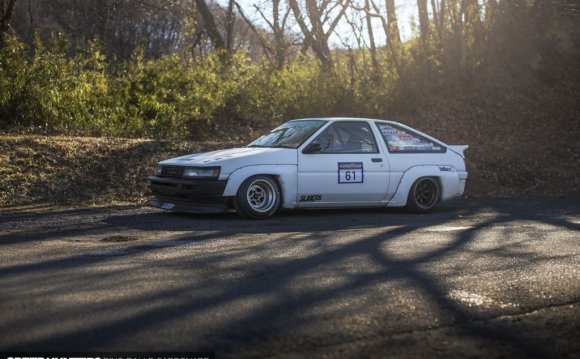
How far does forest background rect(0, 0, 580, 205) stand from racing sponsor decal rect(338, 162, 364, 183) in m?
3.88

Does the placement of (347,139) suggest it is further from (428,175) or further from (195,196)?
(195,196)

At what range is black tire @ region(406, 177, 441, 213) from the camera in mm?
12359

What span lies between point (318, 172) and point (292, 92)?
9639mm

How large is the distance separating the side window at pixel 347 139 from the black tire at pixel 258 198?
3.40ft

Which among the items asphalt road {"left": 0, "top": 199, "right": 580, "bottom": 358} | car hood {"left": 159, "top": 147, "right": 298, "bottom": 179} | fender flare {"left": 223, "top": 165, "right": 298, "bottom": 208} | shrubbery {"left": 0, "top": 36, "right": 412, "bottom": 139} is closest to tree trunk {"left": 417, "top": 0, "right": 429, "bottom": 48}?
shrubbery {"left": 0, "top": 36, "right": 412, "bottom": 139}

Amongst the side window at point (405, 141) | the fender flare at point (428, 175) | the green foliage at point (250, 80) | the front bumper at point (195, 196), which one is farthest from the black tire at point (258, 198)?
the green foliage at point (250, 80)

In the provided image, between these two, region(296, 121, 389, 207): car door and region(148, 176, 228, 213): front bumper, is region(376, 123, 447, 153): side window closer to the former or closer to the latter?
region(296, 121, 389, 207): car door

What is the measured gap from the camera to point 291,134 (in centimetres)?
1187

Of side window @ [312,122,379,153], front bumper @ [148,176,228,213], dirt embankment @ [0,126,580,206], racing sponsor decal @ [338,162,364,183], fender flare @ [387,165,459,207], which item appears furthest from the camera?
dirt embankment @ [0,126,580,206]

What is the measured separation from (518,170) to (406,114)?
218 inches

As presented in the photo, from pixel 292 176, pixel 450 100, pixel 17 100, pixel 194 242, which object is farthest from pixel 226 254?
pixel 450 100

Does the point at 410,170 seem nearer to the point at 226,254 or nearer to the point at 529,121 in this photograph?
the point at 226,254

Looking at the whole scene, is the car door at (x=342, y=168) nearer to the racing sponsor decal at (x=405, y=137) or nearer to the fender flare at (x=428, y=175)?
the fender flare at (x=428, y=175)

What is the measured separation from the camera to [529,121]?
2242 centimetres
